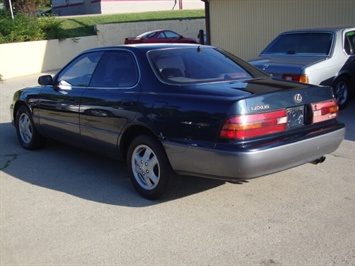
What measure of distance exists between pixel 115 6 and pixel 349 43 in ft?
93.1

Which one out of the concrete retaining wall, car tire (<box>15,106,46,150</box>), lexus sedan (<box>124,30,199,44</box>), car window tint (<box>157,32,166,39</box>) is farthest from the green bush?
car tire (<box>15,106,46,150</box>)

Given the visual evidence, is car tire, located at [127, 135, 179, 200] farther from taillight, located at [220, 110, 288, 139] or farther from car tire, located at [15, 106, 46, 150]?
car tire, located at [15, 106, 46, 150]

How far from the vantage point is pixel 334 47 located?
8680mm

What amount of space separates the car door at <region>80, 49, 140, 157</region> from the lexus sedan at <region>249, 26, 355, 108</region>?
12.0 feet

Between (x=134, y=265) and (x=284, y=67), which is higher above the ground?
(x=284, y=67)

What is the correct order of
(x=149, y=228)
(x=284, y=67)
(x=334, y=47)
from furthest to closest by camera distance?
(x=334, y=47)
(x=284, y=67)
(x=149, y=228)

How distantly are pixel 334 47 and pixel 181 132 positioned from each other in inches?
220

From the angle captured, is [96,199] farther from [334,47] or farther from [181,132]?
[334,47]

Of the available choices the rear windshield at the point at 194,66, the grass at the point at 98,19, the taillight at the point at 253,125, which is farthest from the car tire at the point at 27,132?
the grass at the point at 98,19

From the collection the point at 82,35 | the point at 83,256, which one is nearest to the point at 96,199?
the point at 83,256

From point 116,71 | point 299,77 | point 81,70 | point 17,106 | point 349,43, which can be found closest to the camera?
point 116,71

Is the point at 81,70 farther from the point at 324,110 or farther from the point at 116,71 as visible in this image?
the point at 324,110

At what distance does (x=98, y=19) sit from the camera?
28.5 metres

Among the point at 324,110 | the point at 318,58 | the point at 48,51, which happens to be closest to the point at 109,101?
the point at 324,110
